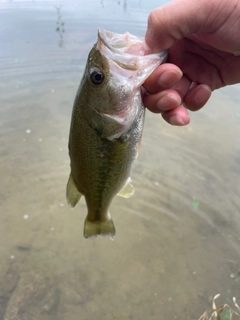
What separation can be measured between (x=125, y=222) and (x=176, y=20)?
257 centimetres

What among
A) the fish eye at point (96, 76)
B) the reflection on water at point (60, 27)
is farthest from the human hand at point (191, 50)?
the reflection on water at point (60, 27)

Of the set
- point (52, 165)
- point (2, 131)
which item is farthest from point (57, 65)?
point (52, 165)

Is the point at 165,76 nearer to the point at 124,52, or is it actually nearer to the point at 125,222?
the point at 124,52

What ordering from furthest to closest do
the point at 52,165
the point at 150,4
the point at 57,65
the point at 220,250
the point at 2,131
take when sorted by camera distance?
the point at 150,4, the point at 57,65, the point at 2,131, the point at 52,165, the point at 220,250

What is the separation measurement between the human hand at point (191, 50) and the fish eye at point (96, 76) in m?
0.29

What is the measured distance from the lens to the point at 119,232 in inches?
138

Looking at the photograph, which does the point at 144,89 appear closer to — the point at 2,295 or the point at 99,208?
the point at 99,208

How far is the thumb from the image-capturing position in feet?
4.82

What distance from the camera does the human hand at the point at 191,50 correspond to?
1.48 meters

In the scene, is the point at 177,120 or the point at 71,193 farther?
the point at 71,193

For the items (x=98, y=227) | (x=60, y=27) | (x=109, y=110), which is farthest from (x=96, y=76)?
(x=60, y=27)

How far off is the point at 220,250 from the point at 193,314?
0.81 m

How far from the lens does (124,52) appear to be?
148cm

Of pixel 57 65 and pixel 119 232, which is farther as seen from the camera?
pixel 57 65
